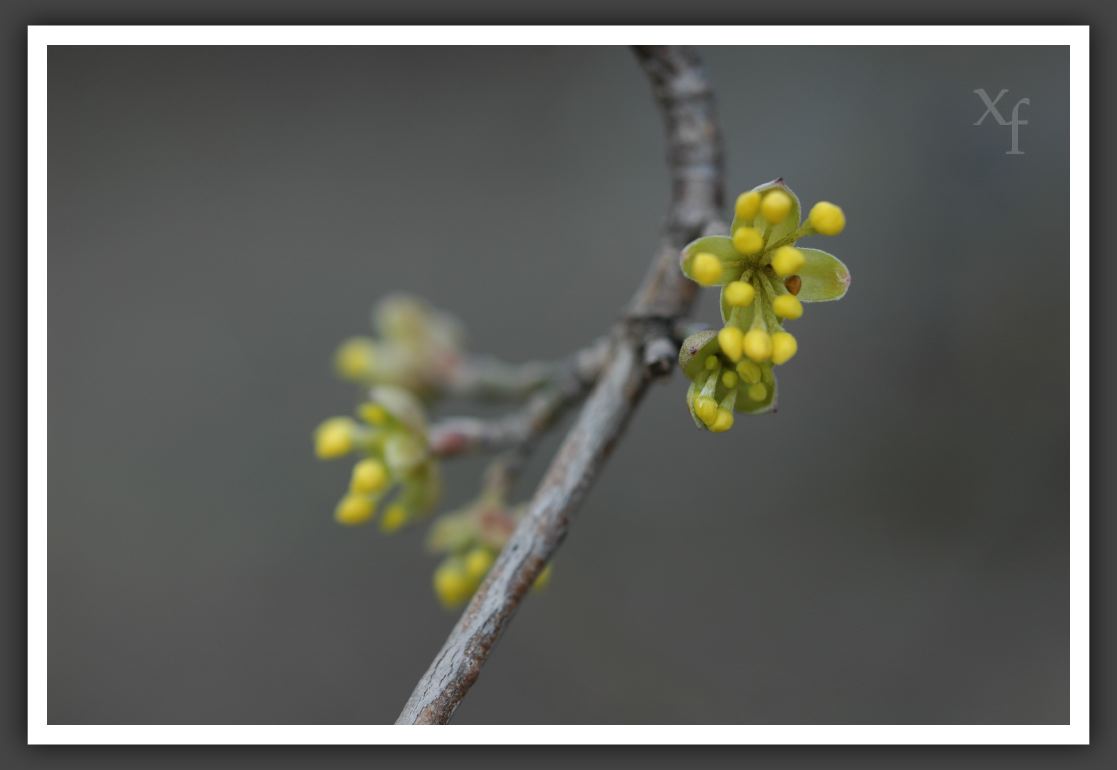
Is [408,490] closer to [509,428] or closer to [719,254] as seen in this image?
[509,428]

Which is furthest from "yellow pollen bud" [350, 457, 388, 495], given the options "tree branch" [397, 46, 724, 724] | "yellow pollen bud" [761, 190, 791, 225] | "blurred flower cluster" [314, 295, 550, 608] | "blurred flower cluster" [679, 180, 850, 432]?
"yellow pollen bud" [761, 190, 791, 225]

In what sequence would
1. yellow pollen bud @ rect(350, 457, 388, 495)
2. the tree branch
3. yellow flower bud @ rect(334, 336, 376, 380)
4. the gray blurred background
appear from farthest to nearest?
the gray blurred background, yellow flower bud @ rect(334, 336, 376, 380), yellow pollen bud @ rect(350, 457, 388, 495), the tree branch

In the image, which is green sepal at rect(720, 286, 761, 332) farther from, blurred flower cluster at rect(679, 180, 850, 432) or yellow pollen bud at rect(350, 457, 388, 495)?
yellow pollen bud at rect(350, 457, 388, 495)

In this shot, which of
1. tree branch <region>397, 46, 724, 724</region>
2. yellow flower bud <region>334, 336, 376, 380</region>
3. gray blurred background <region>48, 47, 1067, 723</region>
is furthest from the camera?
gray blurred background <region>48, 47, 1067, 723</region>

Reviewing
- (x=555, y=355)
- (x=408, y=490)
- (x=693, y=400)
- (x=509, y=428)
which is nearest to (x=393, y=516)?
(x=408, y=490)

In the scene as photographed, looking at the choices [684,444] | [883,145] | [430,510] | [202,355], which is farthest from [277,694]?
[883,145]

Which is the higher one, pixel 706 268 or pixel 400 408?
pixel 706 268
